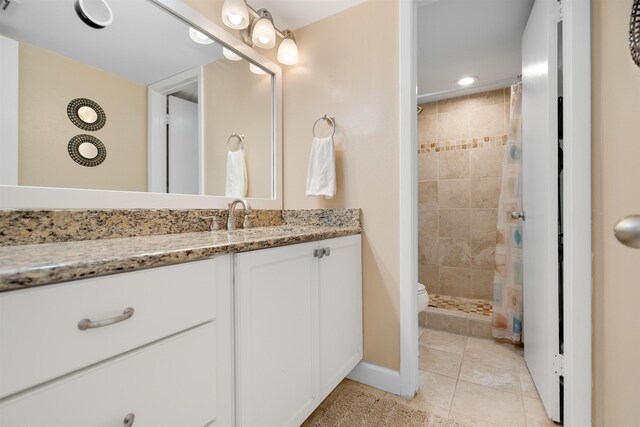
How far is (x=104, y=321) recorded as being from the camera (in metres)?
0.56

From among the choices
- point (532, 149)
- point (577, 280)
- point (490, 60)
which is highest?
point (490, 60)

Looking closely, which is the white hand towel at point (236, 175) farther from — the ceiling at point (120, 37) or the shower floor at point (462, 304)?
the shower floor at point (462, 304)

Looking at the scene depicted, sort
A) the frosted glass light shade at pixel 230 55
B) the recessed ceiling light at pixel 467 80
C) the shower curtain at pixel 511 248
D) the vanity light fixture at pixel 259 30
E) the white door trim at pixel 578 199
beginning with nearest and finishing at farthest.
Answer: the white door trim at pixel 578 199, the vanity light fixture at pixel 259 30, the frosted glass light shade at pixel 230 55, the shower curtain at pixel 511 248, the recessed ceiling light at pixel 467 80

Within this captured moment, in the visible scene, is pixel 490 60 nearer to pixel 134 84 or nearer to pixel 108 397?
pixel 134 84

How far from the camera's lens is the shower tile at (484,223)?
2.75m

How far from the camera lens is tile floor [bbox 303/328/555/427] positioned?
1307mm

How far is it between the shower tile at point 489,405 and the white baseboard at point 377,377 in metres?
0.28

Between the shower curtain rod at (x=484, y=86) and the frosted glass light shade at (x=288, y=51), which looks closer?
the frosted glass light shade at (x=288, y=51)

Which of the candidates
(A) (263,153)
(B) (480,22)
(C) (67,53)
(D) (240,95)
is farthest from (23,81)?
(B) (480,22)

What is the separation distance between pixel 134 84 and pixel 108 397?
3.66 feet

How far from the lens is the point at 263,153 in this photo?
1.79m

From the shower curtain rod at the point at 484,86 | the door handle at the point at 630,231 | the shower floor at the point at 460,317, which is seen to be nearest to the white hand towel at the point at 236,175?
the door handle at the point at 630,231

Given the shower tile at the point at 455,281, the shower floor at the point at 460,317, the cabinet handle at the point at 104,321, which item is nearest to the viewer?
the cabinet handle at the point at 104,321

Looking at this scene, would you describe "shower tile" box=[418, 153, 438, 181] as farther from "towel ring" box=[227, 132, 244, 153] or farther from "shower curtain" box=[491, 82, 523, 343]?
"towel ring" box=[227, 132, 244, 153]
